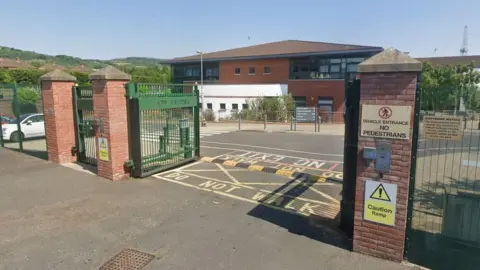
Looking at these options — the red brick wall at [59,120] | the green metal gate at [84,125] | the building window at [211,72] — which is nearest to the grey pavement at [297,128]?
the green metal gate at [84,125]

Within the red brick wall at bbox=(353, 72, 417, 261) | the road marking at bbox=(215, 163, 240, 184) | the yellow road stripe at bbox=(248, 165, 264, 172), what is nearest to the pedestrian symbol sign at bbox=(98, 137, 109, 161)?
the road marking at bbox=(215, 163, 240, 184)

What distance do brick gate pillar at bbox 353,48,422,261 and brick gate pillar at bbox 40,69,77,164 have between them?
8537mm

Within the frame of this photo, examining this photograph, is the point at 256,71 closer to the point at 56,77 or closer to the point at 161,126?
the point at 161,126

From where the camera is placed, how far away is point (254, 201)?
6461 millimetres

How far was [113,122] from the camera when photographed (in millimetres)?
7539

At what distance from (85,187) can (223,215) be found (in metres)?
3.69

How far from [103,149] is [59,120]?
2.52m

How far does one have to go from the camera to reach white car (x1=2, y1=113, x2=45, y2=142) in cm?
1389

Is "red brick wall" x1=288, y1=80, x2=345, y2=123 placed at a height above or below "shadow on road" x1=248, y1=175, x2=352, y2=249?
above

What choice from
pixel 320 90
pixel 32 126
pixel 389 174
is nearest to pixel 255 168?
pixel 389 174

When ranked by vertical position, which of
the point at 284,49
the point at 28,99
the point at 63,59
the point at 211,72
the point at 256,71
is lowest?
the point at 28,99

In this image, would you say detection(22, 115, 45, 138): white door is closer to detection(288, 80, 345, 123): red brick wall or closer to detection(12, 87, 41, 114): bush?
detection(12, 87, 41, 114): bush

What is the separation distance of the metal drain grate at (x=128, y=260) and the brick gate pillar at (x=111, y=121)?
3.81 meters

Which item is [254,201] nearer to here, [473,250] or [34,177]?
[473,250]
